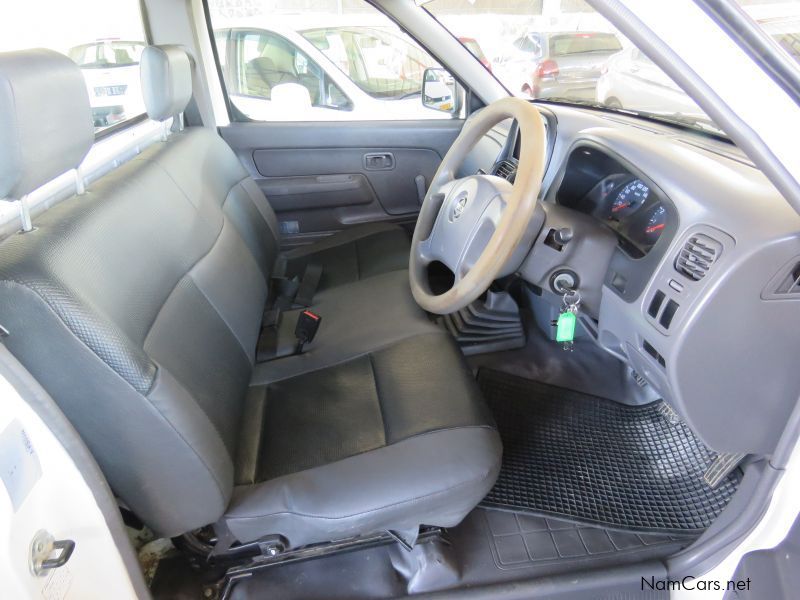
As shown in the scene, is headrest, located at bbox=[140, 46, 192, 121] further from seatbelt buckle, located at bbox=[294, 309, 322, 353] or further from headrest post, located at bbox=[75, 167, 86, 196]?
seatbelt buckle, located at bbox=[294, 309, 322, 353]

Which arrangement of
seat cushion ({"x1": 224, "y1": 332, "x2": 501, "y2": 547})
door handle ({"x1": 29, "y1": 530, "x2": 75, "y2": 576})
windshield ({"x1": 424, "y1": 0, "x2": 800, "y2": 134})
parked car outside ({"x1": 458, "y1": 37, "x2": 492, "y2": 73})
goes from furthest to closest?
parked car outside ({"x1": 458, "y1": 37, "x2": 492, "y2": 73}) < windshield ({"x1": 424, "y1": 0, "x2": 800, "y2": 134}) < seat cushion ({"x1": 224, "y1": 332, "x2": 501, "y2": 547}) < door handle ({"x1": 29, "y1": 530, "x2": 75, "y2": 576})

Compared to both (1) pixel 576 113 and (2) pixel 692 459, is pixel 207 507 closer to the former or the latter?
(2) pixel 692 459

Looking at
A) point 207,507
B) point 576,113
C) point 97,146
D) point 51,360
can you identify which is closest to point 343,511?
point 207,507

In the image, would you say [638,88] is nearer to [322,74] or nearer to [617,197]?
[617,197]

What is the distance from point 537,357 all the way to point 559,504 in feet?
1.93

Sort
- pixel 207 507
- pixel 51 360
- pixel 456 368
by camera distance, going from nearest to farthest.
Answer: pixel 51 360 < pixel 207 507 < pixel 456 368

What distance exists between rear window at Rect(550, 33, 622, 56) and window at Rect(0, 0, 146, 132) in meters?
1.58

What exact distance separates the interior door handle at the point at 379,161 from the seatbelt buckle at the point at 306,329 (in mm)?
1001

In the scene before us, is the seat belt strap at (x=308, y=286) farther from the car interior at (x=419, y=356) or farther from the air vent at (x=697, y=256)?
the air vent at (x=697, y=256)

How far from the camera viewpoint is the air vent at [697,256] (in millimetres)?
918

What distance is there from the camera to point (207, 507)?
0.95 meters

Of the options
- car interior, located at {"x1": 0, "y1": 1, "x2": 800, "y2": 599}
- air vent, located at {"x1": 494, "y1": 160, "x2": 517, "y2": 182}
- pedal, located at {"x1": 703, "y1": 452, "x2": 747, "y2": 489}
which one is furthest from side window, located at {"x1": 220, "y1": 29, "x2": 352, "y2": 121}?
pedal, located at {"x1": 703, "y1": 452, "x2": 747, "y2": 489}

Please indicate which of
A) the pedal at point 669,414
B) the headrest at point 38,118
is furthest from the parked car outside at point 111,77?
the pedal at point 669,414

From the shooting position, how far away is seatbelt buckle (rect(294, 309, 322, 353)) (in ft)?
4.71
